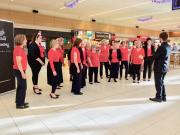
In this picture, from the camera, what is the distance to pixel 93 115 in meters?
3.78

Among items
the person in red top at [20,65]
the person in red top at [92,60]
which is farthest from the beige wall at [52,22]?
the person in red top at [20,65]

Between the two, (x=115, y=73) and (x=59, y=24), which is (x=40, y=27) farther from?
(x=115, y=73)

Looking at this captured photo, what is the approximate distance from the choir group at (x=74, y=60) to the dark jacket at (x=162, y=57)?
22 centimetres

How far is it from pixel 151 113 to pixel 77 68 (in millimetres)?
2077

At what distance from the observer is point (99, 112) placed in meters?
3.95

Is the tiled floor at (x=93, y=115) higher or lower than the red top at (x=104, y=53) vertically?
lower

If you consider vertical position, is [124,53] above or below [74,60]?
above

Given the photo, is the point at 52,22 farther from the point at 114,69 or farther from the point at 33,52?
the point at 33,52

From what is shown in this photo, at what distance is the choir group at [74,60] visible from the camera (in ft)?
13.5

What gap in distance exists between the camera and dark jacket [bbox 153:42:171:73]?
4434 millimetres

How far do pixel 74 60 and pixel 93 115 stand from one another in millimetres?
1707

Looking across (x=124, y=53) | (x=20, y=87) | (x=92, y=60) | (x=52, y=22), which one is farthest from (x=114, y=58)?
(x=52, y=22)

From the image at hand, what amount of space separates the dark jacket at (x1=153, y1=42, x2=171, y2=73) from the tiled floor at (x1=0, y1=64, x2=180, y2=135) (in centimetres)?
77

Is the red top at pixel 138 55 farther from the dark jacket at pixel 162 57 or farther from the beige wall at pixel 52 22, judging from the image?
the beige wall at pixel 52 22
